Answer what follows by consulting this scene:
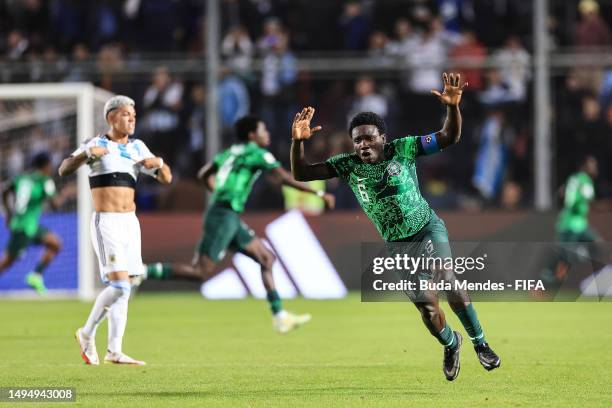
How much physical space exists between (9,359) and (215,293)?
9.38m

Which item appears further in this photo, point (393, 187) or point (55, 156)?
point (55, 156)

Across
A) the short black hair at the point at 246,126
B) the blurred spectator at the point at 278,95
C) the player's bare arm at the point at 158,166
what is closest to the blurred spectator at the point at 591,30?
the blurred spectator at the point at 278,95

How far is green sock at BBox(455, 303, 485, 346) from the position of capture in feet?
28.7

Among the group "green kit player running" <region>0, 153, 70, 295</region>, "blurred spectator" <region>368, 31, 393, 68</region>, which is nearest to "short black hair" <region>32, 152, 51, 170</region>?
"green kit player running" <region>0, 153, 70, 295</region>

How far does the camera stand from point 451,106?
8.32 meters

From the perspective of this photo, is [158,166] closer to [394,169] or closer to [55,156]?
[394,169]

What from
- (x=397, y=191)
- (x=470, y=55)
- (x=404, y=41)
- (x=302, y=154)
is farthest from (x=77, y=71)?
(x=397, y=191)

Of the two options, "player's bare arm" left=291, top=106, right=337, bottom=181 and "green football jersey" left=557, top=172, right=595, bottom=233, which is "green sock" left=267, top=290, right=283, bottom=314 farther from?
"green football jersey" left=557, top=172, right=595, bottom=233

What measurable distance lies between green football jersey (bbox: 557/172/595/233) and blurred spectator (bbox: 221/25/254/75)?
5.36 meters

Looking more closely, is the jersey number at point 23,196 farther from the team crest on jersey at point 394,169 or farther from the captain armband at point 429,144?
the captain armband at point 429,144

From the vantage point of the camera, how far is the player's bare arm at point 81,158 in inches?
387

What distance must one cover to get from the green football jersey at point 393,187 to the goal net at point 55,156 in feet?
36.7

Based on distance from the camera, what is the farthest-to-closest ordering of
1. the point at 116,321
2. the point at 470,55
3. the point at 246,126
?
the point at 470,55 → the point at 246,126 → the point at 116,321

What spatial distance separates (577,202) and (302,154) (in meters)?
11.6
